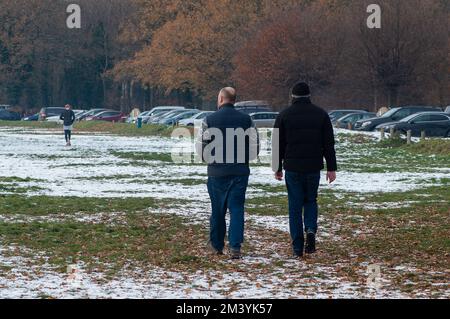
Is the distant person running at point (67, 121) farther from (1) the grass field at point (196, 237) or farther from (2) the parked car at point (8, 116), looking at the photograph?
(2) the parked car at point (8, 116)

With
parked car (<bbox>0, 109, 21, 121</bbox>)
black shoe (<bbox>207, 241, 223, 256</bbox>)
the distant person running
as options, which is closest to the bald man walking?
black shoe (<bbox>207, 241, 223, 256</bbox>)

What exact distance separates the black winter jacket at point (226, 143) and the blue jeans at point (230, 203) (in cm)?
10

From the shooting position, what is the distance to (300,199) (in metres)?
12.7

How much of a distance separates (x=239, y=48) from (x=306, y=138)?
63.5 m

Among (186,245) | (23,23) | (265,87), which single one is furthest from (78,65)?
(186,245)

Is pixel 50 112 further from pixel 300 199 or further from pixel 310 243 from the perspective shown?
pixel 300 199

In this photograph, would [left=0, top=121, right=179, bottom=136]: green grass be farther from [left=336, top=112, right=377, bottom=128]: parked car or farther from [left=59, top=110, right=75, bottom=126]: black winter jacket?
[left=59, top=110, right=75, bottom=126]: black winter jacket

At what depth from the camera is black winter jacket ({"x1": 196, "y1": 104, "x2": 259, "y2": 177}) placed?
12.8 meters

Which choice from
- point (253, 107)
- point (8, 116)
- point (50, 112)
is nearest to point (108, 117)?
point (50, 112)

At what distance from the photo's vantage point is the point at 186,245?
13.8 metres

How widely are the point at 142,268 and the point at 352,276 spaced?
7.31 feet

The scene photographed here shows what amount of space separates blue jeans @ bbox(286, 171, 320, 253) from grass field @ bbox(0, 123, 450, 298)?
0.29 m

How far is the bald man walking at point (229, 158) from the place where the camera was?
503 inches
